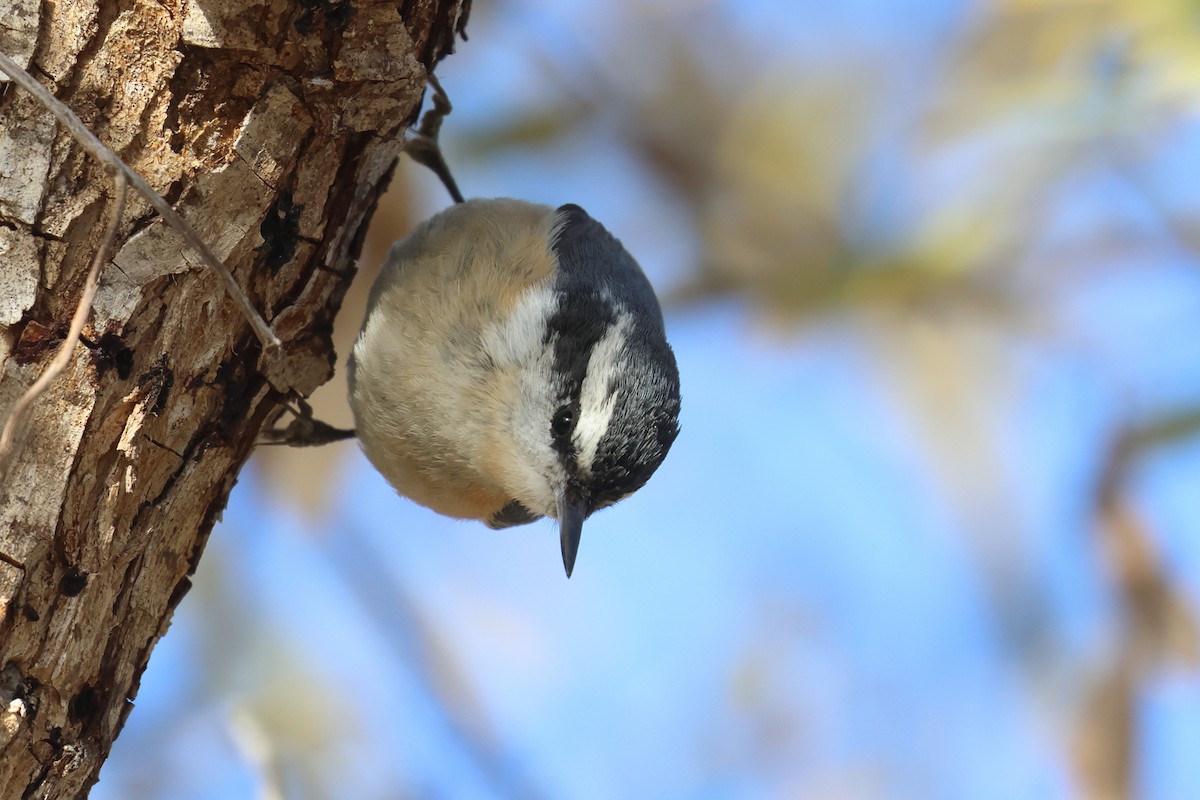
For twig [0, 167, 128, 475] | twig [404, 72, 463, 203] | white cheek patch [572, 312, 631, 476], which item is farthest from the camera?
twig [404, 72, 463, 203]

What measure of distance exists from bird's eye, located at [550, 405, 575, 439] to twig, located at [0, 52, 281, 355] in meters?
0.85

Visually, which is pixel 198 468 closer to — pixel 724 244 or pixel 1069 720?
pixel 724 244

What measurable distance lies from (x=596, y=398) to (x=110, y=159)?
109cm

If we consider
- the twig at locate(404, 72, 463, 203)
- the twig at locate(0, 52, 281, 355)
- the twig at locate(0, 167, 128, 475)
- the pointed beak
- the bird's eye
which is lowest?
the twig at locate(0, 167, 128, 475)

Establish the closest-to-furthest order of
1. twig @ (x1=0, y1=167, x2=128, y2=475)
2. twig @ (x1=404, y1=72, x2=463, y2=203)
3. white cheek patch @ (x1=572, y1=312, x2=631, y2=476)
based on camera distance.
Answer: twig @ (x1=0, y1=167, x2=128, y2=475)
white cheek patch @ (x1=572, y1=312, x2=631, y2=476)
twig @ (x1=404, y1=72, x2=463, y2=203)

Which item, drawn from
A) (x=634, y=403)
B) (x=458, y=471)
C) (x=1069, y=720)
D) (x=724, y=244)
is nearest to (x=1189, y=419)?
(x=1069, y=720)

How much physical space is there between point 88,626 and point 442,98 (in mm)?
1589

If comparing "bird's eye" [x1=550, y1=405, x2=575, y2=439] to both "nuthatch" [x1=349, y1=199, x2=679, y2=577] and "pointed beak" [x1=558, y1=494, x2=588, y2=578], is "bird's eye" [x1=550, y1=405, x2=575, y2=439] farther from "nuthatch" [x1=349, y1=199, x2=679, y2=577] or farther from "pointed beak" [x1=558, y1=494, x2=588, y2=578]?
"pointed beak" [x1=558, y1=494, x2=588, y2=578]

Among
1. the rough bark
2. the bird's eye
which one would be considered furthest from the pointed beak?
the rough bark

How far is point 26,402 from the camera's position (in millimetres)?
1277

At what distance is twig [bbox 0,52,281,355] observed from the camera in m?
1.33

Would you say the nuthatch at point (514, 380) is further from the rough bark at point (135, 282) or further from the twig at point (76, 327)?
the twig at point (76, 327)

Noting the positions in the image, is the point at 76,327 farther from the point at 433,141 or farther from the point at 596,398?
the point at 433,141

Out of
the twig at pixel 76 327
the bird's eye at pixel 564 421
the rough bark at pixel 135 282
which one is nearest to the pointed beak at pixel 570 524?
the bird's eye at pixel 564 421
